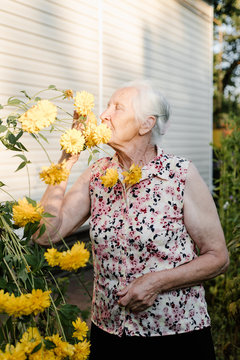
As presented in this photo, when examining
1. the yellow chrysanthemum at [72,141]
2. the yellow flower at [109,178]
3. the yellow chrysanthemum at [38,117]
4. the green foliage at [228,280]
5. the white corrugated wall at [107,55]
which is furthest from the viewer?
the white corrugated wall at [107,55]

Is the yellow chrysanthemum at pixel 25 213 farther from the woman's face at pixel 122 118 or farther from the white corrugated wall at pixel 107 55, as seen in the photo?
the white corrugated wall at pixel 107 55

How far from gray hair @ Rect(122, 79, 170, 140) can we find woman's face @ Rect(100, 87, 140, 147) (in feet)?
0.08

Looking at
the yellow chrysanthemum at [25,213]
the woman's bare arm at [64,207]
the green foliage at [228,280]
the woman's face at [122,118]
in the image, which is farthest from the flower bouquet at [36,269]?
the green foliage at [228,280]

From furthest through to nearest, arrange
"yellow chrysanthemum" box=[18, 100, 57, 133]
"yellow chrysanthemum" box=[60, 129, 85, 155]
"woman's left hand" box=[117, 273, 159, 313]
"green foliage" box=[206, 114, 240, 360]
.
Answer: "green foliage" box=[206, 114, 240, 360] < "woman's left hand" box=[117, 273, 159, 313] < "yellow chrysanthemum" box=[60, 129, 85, 155] < "yellow chrysanthemum" box=[18, 100, 57, 133]

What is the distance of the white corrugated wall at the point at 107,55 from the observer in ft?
12.0

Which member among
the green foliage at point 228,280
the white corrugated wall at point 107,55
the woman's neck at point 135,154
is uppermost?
the white corrugated wall at point 107,55

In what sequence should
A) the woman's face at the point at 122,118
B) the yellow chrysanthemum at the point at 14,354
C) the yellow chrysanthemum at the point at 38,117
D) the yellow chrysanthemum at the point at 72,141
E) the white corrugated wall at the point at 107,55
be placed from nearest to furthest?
the yellow chrysanthemum at the point at 14,354, the yellow chrysanthemum at the point at 38,117, the yellow chrysanthemum at the point at 72,141, the woman's face at the point at 122,118, the white corrugated wall at the point at 107,55

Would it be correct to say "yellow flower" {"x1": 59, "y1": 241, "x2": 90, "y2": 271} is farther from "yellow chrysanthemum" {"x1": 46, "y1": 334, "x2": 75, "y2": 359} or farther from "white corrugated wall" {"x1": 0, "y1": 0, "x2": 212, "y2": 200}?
"white corrugated wall" {"x1": 0, "y1": 0, "x2": 212, "y2": 200}

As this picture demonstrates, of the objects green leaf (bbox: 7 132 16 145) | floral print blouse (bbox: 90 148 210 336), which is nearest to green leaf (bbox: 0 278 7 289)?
green leaf (bbox: 7 132 16 145)

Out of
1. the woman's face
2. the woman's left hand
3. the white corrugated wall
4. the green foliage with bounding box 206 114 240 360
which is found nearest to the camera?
the woman's left hand

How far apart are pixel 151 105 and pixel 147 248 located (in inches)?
23.2

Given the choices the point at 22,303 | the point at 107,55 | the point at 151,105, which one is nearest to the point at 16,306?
the point at 22,303

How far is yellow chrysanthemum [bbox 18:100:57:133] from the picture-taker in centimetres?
99

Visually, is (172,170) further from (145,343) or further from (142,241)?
(145,343)
